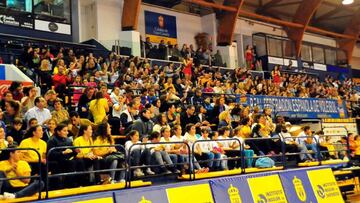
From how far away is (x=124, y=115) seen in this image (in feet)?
32.5

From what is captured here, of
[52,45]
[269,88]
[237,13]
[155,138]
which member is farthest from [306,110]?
[155,138]

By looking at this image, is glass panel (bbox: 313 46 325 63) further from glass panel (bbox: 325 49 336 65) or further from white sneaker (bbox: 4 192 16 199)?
white sneaker (bbox: 4 192 16 199)

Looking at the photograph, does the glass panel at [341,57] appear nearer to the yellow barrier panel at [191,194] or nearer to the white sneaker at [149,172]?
the white sneaker at [149,172]

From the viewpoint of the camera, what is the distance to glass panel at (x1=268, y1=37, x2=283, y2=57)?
1033 inches

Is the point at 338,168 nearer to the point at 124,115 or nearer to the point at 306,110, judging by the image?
the point at 124,115

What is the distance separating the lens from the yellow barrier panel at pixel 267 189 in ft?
25.4

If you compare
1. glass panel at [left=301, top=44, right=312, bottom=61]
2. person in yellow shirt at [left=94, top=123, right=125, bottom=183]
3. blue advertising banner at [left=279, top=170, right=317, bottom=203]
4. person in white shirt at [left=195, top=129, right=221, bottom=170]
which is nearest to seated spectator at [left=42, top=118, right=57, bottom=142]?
person in yellow shirt at [left=94, top=123, right=125, bottom=183]

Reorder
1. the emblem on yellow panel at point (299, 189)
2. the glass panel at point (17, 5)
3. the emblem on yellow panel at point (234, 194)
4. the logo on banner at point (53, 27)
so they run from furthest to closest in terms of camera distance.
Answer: the logo on banner at point (53, 27) < the glass panel at point (17, 5) < the emblem on yellow panel at point (299, 189) < the emblem on yellow panel at point (234, 194)

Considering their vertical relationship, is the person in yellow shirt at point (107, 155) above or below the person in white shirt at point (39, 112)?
below

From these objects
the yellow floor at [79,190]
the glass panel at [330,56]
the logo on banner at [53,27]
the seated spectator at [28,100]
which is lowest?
the yellow floor at [79,190]

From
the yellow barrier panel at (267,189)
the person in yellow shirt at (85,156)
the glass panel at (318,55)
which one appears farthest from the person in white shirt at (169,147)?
the glass panel at (318,55)

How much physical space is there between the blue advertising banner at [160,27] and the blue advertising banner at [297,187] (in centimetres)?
1445

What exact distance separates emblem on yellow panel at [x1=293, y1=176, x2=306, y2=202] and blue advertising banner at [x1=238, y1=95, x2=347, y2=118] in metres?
7.70

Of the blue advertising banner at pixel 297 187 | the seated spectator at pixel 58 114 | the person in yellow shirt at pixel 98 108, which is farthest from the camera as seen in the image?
the person in yellow shirt at pixel 98 108
